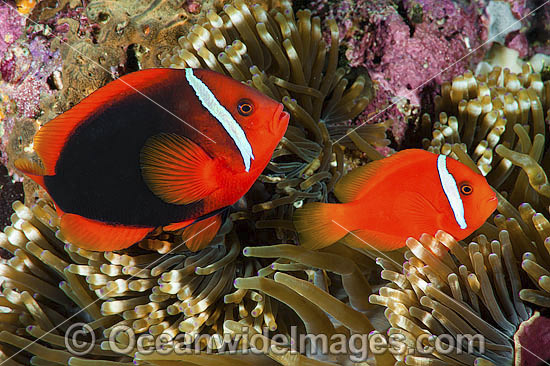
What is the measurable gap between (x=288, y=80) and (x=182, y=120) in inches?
31.8

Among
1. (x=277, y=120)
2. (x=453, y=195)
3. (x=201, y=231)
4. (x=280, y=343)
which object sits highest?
(x=277, y=120)

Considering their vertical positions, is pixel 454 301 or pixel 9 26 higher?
pixel 9 26

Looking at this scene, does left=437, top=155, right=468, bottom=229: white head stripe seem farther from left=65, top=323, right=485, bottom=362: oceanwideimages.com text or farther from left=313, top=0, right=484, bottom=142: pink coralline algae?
left=313, top=0, right=484, bottom=142: pink coralline algae

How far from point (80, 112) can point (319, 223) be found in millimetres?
731

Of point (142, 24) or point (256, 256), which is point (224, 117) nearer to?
point (256, 256)

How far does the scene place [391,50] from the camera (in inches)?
78.7

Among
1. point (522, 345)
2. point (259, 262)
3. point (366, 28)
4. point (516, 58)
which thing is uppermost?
point (366, 28)

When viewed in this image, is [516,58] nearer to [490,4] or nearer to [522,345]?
[490,4]

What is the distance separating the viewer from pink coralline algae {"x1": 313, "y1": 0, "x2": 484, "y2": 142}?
1.98 m

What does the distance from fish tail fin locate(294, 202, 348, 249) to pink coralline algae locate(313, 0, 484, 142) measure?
2.52 ft

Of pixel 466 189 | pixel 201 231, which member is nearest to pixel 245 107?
pixel 201 231

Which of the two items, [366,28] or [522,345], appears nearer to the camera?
[522,345]

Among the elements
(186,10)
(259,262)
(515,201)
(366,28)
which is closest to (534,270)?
(515,201)

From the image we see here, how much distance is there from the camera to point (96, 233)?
1200 mm
